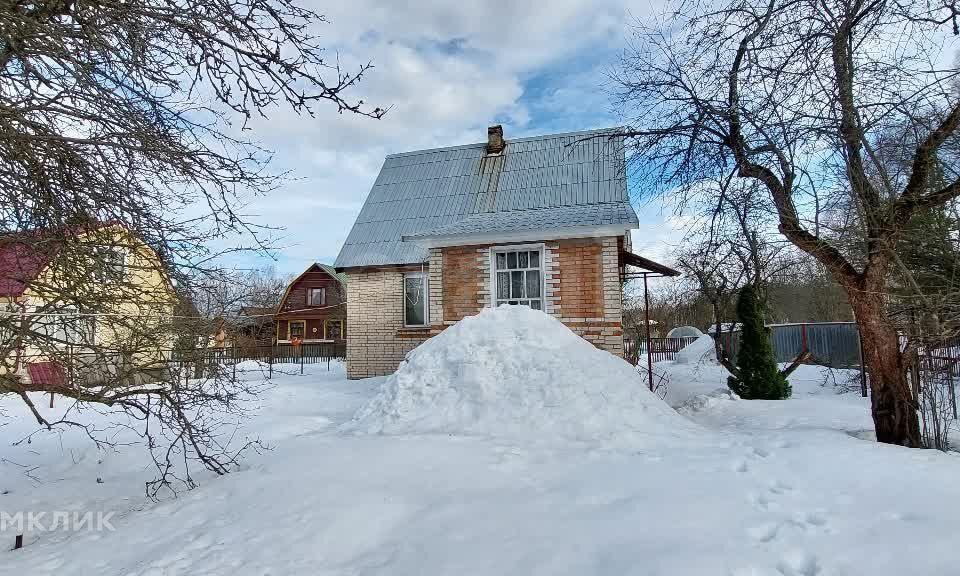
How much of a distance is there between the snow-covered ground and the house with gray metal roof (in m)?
3.21

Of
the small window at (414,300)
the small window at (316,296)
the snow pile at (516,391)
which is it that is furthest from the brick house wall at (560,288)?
the small window at (316,296)

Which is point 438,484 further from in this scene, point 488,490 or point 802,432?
point 802,432

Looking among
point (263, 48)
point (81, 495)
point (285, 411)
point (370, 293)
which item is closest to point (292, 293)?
point (370, 293)

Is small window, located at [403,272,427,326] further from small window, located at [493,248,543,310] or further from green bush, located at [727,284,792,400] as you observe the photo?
green bush, located at [727,284,792,400]

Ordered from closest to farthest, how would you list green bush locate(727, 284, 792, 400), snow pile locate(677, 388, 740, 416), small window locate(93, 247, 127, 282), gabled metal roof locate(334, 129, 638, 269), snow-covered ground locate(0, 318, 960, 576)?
snow-covered ground locate(0, 318, 960, 576), small window locate(93, 247, 127, 282), snow pile locate(677, 388, 740, 416), green bush locate(727, 284, 792, 400), gabled metal roof locate(334, 129, 638, 269)

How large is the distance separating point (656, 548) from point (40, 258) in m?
5.65

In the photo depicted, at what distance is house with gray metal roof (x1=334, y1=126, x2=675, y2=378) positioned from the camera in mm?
10633

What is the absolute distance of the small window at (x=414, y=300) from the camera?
13.8m

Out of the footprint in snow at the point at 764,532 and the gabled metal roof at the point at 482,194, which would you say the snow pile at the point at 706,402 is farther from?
the footprint in snow at the point at 764,532

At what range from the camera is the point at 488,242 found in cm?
1120

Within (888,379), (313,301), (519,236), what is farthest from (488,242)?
(313,301)

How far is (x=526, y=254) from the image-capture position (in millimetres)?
11211

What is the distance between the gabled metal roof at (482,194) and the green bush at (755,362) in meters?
3.48

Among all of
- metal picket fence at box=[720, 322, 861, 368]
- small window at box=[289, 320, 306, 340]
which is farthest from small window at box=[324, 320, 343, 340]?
metal picket fence at box=[720, 322, 861, 368]
